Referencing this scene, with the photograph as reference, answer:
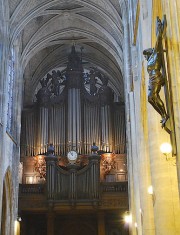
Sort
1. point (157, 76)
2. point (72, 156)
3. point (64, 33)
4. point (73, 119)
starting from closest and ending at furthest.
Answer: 1. point (157, 76)
2. point (72, 156)
3. point (73, 119)
4. point (64, 33)

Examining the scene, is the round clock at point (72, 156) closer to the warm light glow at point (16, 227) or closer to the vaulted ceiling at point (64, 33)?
the warm light glow at point (16, 227)

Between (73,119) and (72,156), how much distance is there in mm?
2433

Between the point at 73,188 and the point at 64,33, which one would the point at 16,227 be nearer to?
the point at 73,188

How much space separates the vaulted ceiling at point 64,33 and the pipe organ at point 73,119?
61.4 inches

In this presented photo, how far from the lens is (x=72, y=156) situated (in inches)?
828

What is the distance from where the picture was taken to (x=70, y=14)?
21.7 m

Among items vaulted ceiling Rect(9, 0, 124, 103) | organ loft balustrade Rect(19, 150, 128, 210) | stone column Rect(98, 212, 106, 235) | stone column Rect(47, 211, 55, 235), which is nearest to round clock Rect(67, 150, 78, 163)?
organ loft balustrade Rect(19, 150, 128, 210)

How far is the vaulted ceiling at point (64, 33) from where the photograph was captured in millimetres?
19812

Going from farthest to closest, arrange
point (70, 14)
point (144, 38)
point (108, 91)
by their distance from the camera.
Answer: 1. point (108, 91)
2. point (70, 14)
3. point (144, 38)

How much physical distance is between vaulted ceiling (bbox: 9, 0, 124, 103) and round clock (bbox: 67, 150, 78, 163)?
17.3 ft

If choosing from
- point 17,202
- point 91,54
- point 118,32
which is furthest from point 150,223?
point 91,54

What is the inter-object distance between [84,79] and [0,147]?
A: 28.9 feet

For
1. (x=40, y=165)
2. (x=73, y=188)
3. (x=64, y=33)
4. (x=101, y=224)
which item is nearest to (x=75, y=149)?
(x=40, y=165)

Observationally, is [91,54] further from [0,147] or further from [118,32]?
[0,147]
